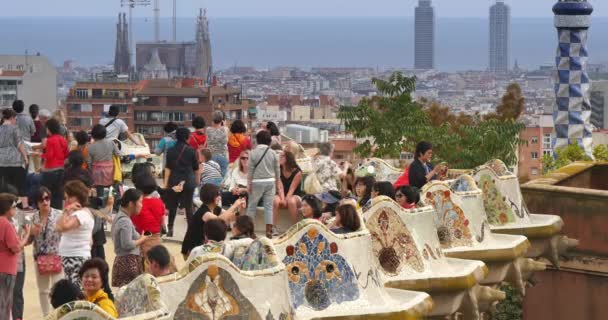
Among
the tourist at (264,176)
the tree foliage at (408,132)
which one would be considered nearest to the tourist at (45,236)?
the tourist at (264,176)

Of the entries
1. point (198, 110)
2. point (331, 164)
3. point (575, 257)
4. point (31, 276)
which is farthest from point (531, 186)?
point (198, 110)

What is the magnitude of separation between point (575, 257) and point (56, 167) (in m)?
6.00

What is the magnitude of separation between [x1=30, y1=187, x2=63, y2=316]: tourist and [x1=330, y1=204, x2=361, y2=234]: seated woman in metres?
1.96

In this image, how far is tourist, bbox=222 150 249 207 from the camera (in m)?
16.7

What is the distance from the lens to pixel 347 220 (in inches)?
489

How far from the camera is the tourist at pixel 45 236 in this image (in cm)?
1266

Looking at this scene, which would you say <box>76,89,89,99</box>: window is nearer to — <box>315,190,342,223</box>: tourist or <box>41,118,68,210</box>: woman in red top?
<box>41,118,68,210</box>: woman in red top

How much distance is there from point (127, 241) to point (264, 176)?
337cm

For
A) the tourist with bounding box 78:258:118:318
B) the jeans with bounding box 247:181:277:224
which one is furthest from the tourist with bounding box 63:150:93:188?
the tourist with bounding box 78:258:118:318

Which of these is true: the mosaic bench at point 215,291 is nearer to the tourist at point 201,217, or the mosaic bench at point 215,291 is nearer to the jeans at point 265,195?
the tourist at point 201,217

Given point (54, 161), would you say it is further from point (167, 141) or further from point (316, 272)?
point (316, 272)

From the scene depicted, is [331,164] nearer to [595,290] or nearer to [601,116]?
[595,290]

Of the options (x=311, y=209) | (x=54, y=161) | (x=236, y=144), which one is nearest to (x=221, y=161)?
(x=236, y=144)

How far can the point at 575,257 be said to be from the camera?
19734 mm
